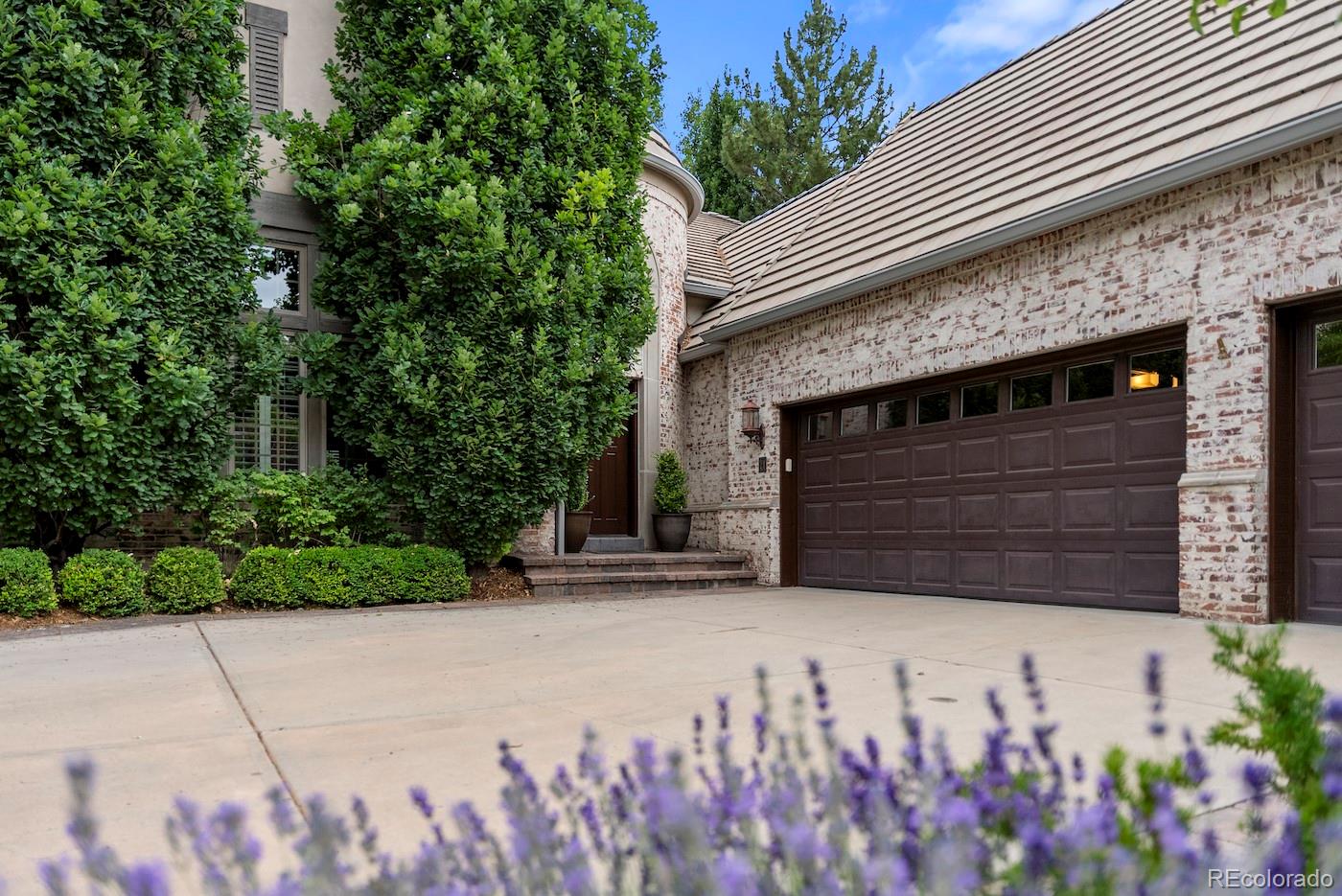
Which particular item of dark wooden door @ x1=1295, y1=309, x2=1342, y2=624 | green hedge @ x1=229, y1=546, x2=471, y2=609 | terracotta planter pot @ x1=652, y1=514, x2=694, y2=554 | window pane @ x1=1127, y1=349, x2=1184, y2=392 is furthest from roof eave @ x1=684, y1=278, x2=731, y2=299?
dark wooden door @ x1=1295, y1=309, x2=1342, y2=624

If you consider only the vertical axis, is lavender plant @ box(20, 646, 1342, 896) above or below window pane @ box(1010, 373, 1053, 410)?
below

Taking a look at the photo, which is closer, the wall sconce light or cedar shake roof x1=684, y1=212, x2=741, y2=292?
the wall sconce light

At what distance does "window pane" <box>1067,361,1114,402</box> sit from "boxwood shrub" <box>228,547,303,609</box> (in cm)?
809

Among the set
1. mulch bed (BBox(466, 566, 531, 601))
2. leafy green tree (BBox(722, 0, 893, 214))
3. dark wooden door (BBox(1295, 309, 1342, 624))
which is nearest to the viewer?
dark wooden door (BBox(1295, 309, 1342, 624))

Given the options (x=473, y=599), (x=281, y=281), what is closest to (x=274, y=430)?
(x=281, y=281)

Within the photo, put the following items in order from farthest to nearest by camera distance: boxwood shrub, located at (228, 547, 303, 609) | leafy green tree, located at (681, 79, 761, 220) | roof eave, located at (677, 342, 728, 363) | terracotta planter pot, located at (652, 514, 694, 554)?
1. leafy green tree, located at (681, 79, 761, 220)
2. roof eave, located at (677, 342, 728, 363)
3. terracotta planter pot, located at (652, 514, 694, 554)
4. boxwood shrub, located at (228, 547, 303, 609)

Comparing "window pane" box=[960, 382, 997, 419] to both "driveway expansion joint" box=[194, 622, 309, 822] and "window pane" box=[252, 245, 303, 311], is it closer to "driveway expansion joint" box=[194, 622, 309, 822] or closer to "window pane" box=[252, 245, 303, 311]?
"driveway expansion joint" box=[194, 622, 309, 822]

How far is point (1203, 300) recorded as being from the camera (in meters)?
7.48

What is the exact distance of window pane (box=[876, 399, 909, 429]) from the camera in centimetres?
1063

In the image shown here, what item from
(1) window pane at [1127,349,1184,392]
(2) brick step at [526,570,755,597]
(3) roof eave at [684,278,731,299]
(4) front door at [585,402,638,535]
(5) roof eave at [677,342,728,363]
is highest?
(3) roof eave at [684,278,731,299]

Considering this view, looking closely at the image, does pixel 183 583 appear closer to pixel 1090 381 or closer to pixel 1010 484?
pixel 1010 484

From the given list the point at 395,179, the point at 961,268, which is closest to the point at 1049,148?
the point at 961,268

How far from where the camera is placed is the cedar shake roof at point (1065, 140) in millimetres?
7293

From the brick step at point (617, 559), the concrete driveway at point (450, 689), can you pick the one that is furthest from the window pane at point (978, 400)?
the brick step at point (617, 559)
